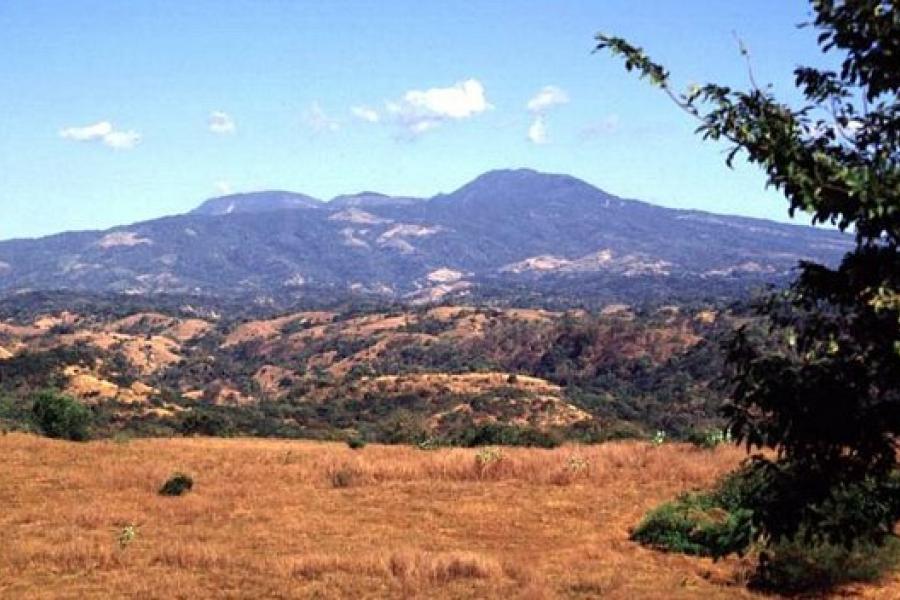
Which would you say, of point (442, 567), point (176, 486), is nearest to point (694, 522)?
point (442, 567)

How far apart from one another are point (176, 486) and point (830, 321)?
731 inches

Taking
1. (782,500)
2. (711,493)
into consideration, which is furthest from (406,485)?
(782,500)

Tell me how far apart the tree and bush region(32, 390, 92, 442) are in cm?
3464

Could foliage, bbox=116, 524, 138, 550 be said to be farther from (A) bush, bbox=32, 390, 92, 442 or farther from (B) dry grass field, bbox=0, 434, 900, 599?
(A) bush, bbox=32, 390, 92, 442

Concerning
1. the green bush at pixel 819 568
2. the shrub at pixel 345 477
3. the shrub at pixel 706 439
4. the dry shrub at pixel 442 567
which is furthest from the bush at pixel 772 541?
the shrub at pixel 345 477

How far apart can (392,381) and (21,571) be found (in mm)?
95161

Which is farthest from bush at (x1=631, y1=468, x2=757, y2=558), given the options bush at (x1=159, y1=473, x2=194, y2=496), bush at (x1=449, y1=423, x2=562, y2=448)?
bush at (x1=449, y1=423, x2=562, y2=448)

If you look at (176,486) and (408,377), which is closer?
(176,486)

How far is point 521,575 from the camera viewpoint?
14000 mm

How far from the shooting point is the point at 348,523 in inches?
733

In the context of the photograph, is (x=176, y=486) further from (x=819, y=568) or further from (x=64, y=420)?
(x=64, y=420)

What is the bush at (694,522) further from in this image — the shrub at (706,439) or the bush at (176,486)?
the bush at (176,486)

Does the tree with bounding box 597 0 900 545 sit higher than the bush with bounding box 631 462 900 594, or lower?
higher

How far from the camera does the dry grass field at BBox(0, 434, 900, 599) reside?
44.7ft
